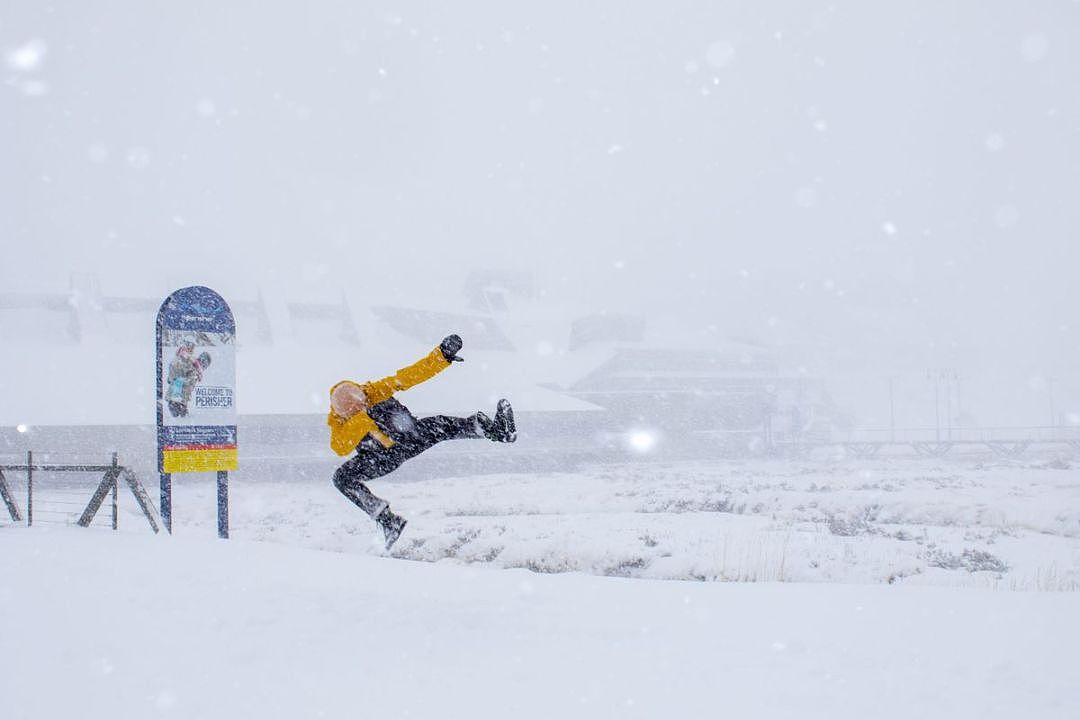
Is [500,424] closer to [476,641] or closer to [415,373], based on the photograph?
[415,373]

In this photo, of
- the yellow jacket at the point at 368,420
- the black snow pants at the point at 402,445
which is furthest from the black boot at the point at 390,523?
the yellow jacket at the point at 368,420

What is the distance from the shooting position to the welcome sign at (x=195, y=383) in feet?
34.6

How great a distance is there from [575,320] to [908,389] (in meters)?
97.2

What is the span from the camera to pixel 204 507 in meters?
24.3

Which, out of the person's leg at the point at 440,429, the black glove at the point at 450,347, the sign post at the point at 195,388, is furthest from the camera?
the sign post at the point at 195,388

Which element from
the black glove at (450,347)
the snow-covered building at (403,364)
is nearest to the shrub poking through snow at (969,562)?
the black glove at (450,347)

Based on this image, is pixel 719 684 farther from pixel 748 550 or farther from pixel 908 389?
pixel 908 389

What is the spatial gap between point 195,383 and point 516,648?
8.18 m

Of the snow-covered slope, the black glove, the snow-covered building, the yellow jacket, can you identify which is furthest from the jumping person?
the snow-covered building

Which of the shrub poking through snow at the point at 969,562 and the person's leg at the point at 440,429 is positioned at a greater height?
the person's leg at the point at 440,429

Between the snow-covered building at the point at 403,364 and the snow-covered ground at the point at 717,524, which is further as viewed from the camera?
the snow-covered building at the point at 403,364

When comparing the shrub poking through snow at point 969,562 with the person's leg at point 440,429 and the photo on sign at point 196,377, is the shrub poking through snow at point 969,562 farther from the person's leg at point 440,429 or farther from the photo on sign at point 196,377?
the photo on sign at point 196,377

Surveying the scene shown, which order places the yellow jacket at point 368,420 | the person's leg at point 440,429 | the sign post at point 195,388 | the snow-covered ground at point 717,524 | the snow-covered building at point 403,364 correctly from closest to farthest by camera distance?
1. the yellow jacket at point 368,420
2. the person's leg at point 440,429
3. the sign post at point 195,388
4. the snow-covered ground at point 717,524
5. the snow-covered building at point 403,364

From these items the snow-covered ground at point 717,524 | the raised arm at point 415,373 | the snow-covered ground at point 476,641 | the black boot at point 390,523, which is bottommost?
the snow-covered ground at point 717,524
